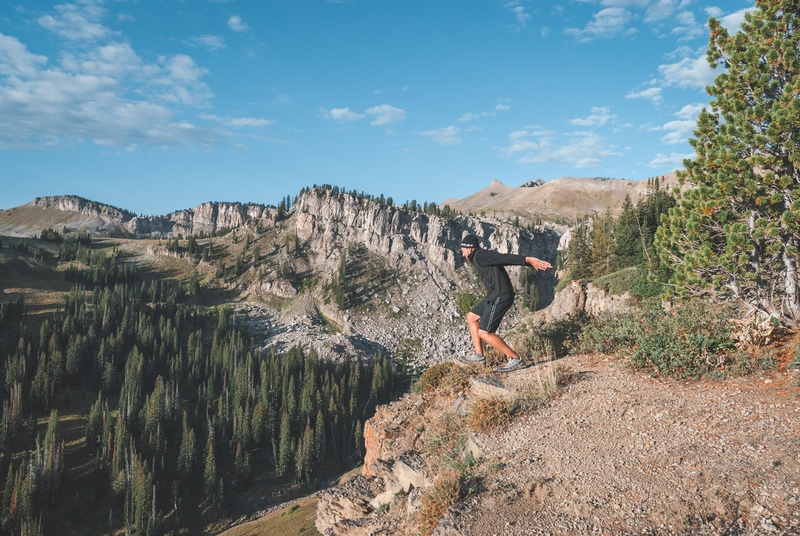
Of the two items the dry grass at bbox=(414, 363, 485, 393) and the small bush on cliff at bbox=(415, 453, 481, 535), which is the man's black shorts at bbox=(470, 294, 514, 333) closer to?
the dry grass at bbox=(414, 363, 485, 393)

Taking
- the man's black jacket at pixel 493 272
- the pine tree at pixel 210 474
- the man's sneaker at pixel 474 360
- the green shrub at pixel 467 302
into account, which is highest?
the man's black jacket at pixel 493 272

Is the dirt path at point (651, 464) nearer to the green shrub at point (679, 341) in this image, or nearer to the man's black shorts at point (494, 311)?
the green shrub at point (679, 341)

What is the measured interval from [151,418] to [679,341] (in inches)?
4112

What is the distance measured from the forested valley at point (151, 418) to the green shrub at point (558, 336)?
268ft

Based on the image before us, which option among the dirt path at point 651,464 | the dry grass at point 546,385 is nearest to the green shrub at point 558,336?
the dry grass at point 546,385

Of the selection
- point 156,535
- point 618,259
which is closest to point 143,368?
point 156,535

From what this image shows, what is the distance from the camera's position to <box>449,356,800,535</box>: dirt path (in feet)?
19.4

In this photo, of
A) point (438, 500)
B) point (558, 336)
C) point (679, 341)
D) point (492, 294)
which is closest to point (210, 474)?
point (558, 336)

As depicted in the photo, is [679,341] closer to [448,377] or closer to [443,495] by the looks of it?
[448,377]

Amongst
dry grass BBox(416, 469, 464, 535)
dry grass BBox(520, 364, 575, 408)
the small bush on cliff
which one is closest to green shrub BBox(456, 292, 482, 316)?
dry grass BBox(520, 364, 575, 408)

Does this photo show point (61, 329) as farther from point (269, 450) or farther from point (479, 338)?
point (479, 338)

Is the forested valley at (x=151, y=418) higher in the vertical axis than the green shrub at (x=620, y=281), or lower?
lower

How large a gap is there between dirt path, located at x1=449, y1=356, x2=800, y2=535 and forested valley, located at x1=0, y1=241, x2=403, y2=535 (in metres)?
85.0

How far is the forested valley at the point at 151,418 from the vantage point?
76.2m
